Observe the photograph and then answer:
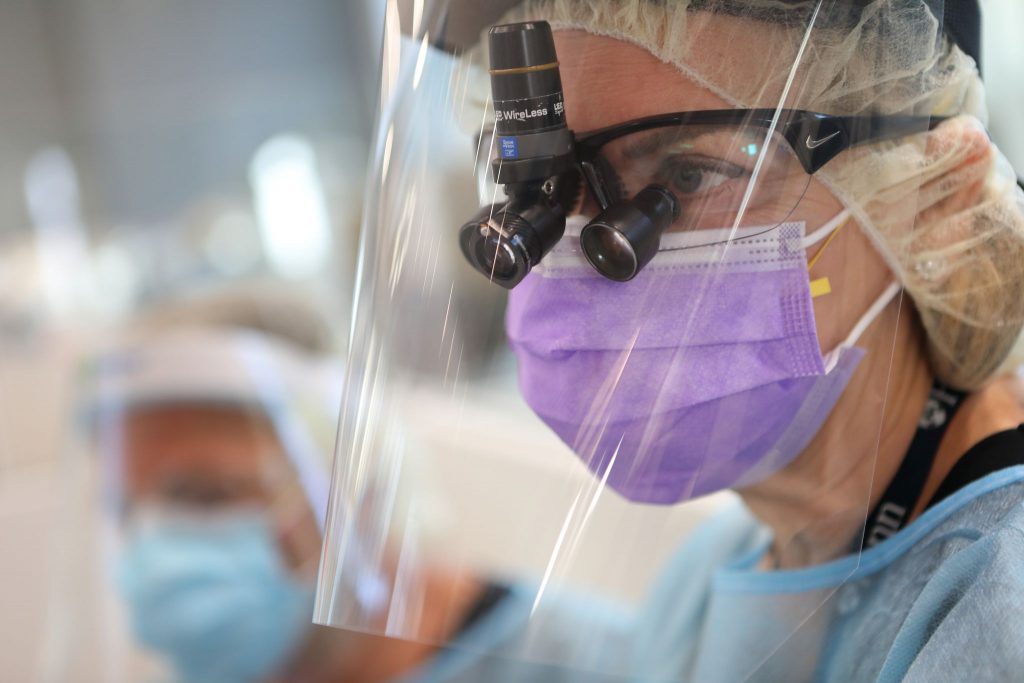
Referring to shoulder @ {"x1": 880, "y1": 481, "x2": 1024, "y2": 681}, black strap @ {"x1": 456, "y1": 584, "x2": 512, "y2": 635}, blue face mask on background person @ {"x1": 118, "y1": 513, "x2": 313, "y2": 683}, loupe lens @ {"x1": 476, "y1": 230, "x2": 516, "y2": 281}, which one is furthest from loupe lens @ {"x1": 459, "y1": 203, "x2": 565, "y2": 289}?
blue face mask on background person @ {"x1": 118, "y1": 513, "x2": 313, "y2": 683}

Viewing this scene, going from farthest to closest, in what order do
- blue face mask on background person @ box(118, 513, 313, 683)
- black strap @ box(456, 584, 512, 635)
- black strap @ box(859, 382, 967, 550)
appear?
blue face mask on background person @ box(118, 513, 313, 683) < black strap @ box(456, 584, 512, 635) < black strap @ box(859, 382, 967, 550)

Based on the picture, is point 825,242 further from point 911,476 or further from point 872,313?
point 911,476

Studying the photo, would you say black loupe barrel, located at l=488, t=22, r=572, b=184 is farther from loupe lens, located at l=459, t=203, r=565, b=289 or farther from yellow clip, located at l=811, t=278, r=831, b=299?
yellow clip, located at l=811, t=278, r=831, b=299

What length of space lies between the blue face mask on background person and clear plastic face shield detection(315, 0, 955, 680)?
119 centimetres

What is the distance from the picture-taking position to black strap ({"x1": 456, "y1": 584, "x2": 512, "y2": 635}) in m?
1.56

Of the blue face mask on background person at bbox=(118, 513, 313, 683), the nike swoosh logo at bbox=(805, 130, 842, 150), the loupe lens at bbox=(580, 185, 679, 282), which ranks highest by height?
the nike swoosh logo at bbox=(805, 130, 842, 150)

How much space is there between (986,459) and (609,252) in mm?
419

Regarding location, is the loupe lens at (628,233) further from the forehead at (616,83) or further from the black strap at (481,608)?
the black strap at (481,608)

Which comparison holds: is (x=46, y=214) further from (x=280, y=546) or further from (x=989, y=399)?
(x=989, y=399)

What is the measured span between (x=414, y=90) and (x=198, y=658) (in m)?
1.60

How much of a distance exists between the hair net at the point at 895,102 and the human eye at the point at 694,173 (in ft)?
0.18

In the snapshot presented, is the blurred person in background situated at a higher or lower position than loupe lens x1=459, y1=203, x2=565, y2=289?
lower

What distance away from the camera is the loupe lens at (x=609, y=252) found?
2.36 ft

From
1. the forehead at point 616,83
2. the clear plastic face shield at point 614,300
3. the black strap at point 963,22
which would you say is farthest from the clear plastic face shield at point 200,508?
the black strap at point 963,22
